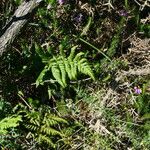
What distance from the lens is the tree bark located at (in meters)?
3.53

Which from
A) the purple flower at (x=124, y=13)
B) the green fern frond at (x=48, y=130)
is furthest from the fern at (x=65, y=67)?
the purple flower at (x=124, y=13)

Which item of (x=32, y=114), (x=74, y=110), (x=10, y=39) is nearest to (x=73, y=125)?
(x=74, y=110)

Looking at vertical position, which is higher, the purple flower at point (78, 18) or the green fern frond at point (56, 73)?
the purple flower at point (78, 18)

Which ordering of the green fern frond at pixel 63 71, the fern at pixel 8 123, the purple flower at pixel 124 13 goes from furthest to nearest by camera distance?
the purple flower at pixel 124 13 → the green fern frond at pixel 63 71 → the fern at pixel 8 123

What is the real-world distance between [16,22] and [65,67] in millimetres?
608

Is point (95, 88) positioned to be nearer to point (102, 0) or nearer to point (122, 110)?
point (122, 110)

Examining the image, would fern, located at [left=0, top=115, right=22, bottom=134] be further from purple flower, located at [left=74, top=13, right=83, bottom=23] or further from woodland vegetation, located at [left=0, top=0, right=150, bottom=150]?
purple flower, located at [left=74, top=13, right=83, bottom=23]

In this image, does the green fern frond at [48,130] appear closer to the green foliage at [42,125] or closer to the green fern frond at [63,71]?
the green foliage at [42,125]

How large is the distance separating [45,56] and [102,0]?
98 centimetres

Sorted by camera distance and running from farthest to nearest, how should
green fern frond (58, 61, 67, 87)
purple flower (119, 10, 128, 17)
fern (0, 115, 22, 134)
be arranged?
purple flower (119, 10, 128, 17) < green fern frond (58, 61, 67, 87) < fern (0, 115, 22, 134)

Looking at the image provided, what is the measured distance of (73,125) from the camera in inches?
149

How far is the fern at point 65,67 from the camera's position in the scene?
3545 mm

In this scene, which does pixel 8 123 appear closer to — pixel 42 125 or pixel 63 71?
pixel 42 125

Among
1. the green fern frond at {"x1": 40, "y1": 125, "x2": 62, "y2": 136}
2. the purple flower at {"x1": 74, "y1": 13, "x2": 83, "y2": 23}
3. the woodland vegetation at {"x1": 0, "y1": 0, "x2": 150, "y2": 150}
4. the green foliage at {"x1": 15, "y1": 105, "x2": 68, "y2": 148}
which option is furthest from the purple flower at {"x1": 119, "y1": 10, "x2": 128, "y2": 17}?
the green fern frond at {"x1": 40, "y1": 125, "x2": 62, "y2": 136}
